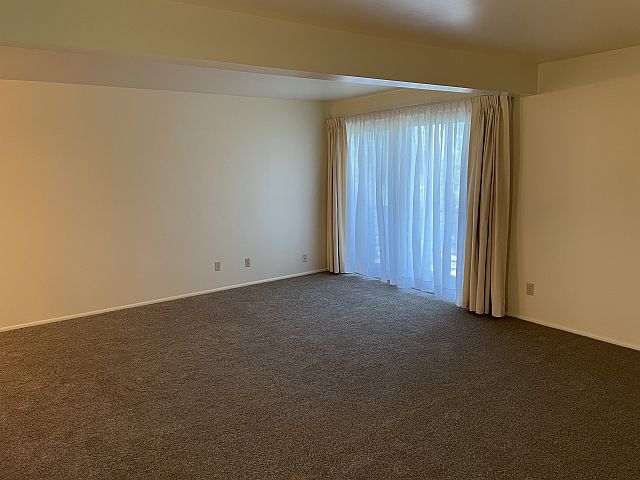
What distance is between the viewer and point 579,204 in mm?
4457

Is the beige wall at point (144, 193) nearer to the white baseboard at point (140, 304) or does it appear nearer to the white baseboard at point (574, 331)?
the white baseboard at point (140, 304)

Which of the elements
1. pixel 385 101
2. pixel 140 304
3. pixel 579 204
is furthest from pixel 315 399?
pixel 385 101

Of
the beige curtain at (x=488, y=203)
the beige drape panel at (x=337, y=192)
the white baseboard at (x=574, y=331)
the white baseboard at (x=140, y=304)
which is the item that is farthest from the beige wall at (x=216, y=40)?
the white baseboard at (x=140, y=304)

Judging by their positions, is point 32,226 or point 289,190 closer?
point 32,226

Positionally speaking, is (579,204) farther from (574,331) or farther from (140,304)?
(140,304)

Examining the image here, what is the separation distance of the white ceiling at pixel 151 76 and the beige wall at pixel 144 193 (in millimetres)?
305

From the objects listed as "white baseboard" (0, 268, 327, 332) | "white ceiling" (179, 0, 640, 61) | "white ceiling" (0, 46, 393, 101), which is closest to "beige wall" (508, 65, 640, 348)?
"white ceiling" (179, 0, 640, 61)

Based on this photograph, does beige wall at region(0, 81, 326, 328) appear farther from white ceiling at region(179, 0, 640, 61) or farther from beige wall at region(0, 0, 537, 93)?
white ceiling at region(179, 0, 640, 61)

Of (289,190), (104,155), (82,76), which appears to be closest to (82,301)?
(104,155)

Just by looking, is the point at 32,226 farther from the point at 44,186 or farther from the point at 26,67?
the point at 26,67

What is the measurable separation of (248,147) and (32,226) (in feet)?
8.34

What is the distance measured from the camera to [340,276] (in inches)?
270

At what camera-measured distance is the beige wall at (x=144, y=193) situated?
489 cm

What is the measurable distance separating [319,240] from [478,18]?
4.44m
